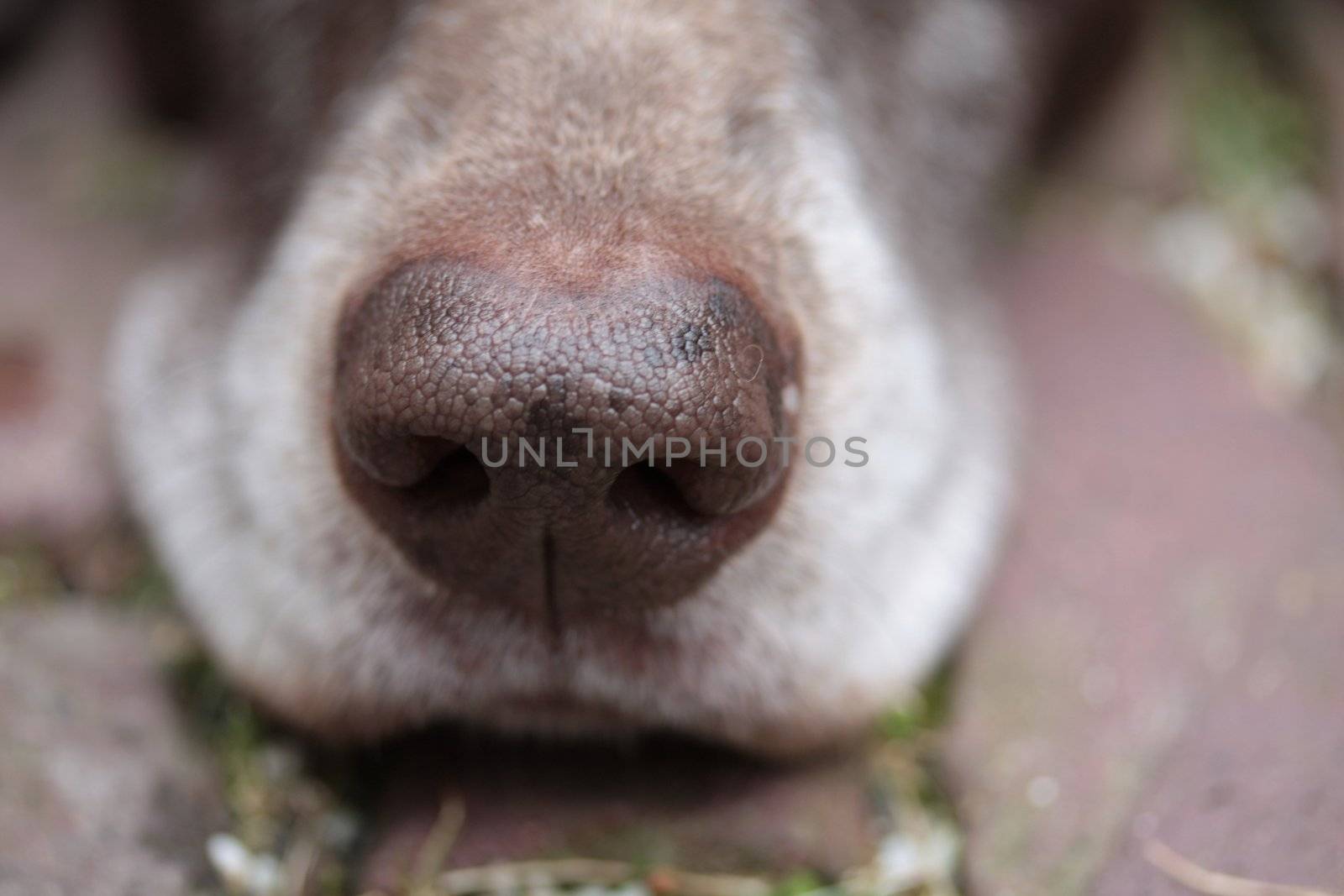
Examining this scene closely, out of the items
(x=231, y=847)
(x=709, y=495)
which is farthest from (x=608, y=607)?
(x=231, y=847)

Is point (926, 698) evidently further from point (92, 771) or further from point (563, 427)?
point (92, 771)

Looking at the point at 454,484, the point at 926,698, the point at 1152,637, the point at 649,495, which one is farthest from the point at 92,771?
the point at 1152,637

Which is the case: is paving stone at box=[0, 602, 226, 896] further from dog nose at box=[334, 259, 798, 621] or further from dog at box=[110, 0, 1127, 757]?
dog nose at box=[334, 259, 798, 621]

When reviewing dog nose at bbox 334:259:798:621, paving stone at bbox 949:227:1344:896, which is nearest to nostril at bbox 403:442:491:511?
dog nose at bbox 334:259:798:621

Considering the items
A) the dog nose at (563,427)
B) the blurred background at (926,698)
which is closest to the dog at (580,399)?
the dog nose at (563,427)

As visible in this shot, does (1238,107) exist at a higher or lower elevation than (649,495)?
higher

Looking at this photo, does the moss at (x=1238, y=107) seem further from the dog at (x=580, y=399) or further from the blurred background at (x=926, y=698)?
the dog at (x=580, y=399)
